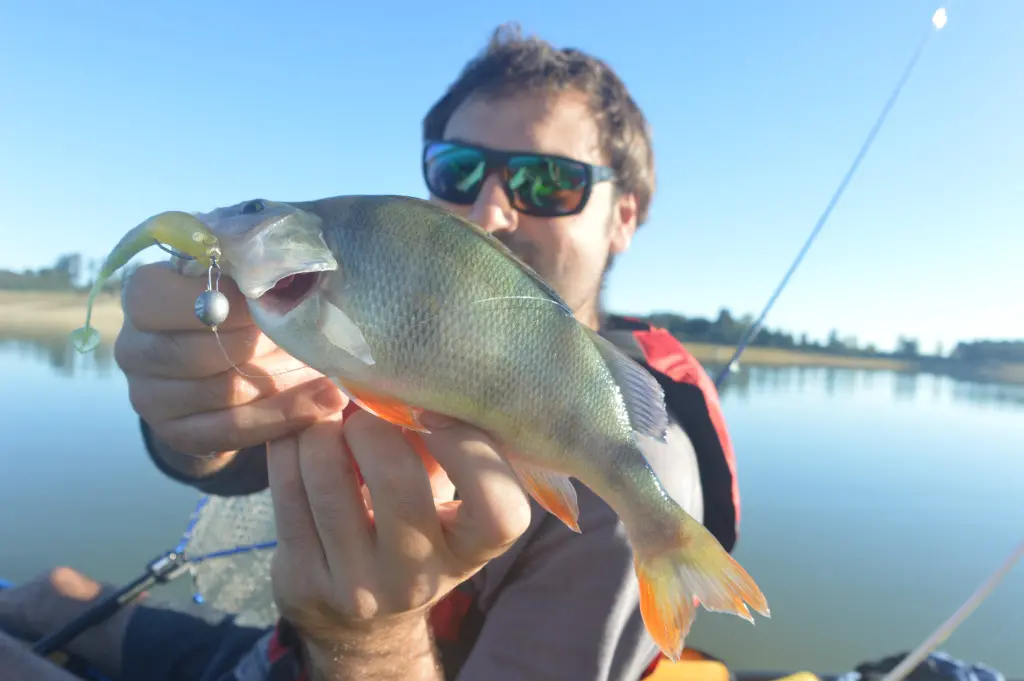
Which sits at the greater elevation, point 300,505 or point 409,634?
point 300,505

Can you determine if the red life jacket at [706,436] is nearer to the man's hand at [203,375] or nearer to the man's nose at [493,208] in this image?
the man's nose at [493,208]

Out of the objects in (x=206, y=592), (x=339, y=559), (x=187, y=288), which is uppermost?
(x=187, y=288)

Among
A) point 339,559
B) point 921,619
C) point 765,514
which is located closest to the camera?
point 339,559

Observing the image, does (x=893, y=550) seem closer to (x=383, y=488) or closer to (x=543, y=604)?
(x=543, y=604)

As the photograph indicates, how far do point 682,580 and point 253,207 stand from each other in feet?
3.84

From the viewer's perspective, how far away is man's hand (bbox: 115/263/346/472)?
48.2 inches

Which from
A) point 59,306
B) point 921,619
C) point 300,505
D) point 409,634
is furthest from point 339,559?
point 59,306

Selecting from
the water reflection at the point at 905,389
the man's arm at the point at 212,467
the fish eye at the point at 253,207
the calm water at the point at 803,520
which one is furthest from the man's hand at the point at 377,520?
the water reflection at the point at 905,389

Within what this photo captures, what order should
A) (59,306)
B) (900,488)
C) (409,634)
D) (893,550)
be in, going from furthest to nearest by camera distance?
(59,306) < (900,488) < (893,550) < (409,634)

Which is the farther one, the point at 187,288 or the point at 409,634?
the point at 409,634

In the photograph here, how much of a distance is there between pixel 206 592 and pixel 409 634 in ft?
8.39

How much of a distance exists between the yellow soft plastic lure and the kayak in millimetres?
1931

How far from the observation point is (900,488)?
9.01 metres

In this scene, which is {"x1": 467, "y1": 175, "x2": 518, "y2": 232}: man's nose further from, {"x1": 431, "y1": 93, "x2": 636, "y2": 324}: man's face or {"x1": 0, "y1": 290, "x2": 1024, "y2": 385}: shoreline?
{"x1": 0, "y1": 290, "x2": 1024, "y2": 385}: shoreline
